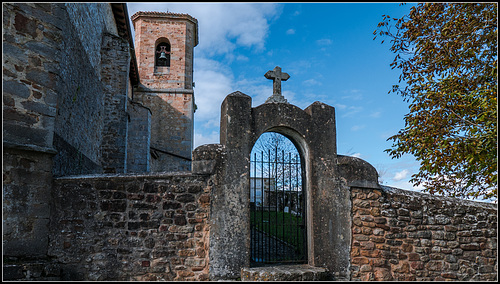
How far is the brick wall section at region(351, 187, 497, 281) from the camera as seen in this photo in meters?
5.21

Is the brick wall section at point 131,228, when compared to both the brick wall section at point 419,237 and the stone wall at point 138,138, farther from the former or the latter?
the stone wall at point 138,138

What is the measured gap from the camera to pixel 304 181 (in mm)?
5484

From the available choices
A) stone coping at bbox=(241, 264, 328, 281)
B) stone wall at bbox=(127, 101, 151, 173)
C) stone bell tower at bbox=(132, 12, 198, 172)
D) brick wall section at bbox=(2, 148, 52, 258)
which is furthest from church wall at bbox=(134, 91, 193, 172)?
stone coping at bbox=(241, 264, 328, 281)

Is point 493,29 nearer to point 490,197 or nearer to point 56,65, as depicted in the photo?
point 490,197

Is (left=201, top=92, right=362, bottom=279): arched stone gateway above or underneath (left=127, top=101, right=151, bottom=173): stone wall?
underneath

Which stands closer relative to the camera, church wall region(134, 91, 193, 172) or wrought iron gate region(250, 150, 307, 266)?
wrought iron gate region(250, 150, 307, 266)

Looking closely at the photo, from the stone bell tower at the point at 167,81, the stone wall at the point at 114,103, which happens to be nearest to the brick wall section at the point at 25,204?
the stone wall at the point at 114,103

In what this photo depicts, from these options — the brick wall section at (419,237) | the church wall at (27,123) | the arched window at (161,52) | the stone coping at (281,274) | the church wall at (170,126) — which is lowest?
the stone coping at (281,274)

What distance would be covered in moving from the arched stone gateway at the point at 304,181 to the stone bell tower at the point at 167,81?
11.0 metres

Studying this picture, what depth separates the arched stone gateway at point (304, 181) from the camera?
4.78 metres

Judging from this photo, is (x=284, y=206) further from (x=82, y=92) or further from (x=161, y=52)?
(x=161, y=52)

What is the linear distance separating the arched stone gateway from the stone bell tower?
11.0 metres

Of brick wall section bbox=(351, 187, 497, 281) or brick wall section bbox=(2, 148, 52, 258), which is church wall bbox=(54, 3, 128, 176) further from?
brick wall section bbox=(351, 187, 497, 281)

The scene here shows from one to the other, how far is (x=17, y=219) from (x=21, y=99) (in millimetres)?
1536
